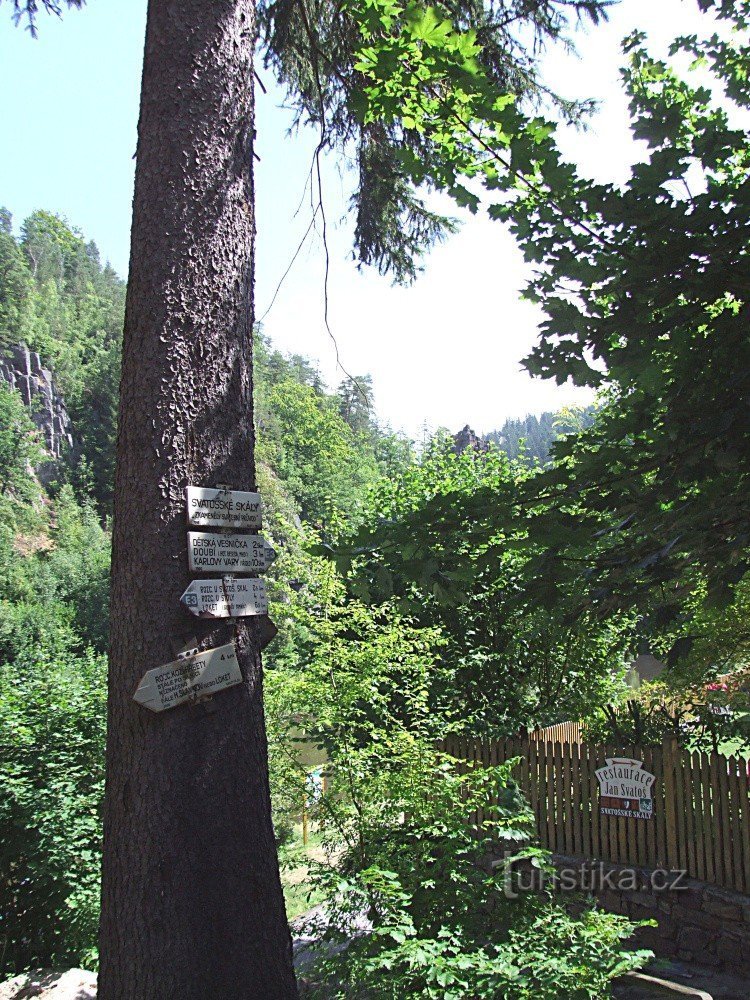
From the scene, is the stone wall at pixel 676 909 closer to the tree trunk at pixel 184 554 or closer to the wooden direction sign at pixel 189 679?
the tree trunk at pixel 184 554

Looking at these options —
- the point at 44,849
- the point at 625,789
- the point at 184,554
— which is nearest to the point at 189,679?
the point at 184,554

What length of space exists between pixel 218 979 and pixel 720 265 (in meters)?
3.06

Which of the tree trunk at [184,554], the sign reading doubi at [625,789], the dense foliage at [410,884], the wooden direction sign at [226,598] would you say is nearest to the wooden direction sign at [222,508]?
the tree trunk at [184,554]

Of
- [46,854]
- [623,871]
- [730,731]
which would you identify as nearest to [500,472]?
[730,731]

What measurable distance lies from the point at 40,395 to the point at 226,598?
8359cm

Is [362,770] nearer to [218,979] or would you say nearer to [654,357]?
[218,979]

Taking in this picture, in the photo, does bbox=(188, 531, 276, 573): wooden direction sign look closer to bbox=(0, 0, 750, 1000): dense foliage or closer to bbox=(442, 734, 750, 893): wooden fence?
bbox=(0, 0, 750, 1000): dense foliage

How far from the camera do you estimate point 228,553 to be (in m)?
2.81

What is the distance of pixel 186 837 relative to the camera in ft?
8.19

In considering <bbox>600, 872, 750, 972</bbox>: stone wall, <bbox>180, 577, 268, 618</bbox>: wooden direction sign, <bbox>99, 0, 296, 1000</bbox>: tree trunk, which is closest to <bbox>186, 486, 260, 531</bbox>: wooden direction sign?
<bbox>99, 0, 296, 1000</bbox>: tree trunk

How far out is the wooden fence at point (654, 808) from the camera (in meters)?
7.16

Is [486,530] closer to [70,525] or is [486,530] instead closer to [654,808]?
[654,808]

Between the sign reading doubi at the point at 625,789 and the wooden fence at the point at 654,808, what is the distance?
0.06 meters

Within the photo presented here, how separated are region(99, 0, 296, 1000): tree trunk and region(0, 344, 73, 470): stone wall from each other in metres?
79.8
